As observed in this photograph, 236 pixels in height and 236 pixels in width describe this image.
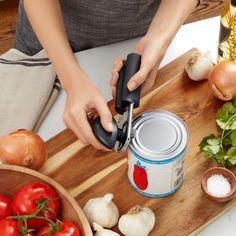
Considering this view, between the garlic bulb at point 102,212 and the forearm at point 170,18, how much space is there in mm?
→ 361

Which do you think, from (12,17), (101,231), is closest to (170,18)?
(101,231)

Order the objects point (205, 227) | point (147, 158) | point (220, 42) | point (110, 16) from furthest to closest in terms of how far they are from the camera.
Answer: point (110, 16)
point (220, 42)
point (205, 227)
point (147, 158)

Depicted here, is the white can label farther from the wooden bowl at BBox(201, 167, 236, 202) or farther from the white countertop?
the white countertop

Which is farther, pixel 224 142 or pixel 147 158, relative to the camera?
pixel 224 142

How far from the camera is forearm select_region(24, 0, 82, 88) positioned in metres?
1.08

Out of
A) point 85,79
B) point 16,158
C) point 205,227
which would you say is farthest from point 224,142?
point 16,158

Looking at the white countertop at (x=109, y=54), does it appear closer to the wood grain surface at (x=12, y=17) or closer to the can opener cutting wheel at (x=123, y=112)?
the can opener cutting wheel at (x=123, y=112)

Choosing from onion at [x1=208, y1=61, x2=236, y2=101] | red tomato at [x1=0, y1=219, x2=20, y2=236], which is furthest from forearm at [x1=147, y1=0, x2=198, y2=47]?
red tomato at [x1=0, y1=219, x2=20, y2=236]

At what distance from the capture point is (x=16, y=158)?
102 centimetres

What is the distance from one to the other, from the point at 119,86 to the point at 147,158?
0.57 feet

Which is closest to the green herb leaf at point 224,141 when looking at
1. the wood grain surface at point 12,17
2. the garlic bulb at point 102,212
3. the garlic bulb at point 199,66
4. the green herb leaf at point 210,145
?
the green herb leaf at point 210,145

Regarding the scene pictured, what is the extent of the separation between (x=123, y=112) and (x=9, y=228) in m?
0.30

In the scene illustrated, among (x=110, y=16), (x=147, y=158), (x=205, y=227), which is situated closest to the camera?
(x=147, y=158)

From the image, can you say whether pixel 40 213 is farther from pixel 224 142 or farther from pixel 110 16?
pixel 110 16
